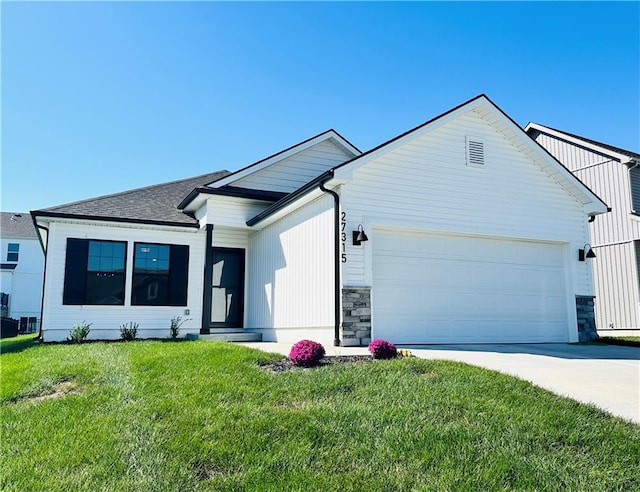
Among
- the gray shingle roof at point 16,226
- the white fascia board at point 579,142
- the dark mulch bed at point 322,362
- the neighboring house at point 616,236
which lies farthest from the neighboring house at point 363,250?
the gray shingle roof at point 16,226

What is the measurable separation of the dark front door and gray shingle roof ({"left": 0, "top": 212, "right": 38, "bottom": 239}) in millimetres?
23883

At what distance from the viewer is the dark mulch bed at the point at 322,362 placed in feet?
21.3

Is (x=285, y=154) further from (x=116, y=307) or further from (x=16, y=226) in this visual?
(x=16, y=226)

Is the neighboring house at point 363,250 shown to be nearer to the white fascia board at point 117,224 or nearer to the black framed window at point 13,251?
the white fascia board at point 117,224

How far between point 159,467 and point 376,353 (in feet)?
12.6

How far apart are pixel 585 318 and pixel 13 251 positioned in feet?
109

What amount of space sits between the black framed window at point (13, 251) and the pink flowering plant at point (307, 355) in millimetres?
31695

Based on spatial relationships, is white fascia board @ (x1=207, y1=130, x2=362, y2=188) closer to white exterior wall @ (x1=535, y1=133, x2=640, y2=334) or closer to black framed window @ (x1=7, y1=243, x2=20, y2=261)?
white exterior wall @ (x1=535, y1=133, x2=640, y2=334)

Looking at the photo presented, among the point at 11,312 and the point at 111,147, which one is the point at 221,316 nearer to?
the point at 111,147

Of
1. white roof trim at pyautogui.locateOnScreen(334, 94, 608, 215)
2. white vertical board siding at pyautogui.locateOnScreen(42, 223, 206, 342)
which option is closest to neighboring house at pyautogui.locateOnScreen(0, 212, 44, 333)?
white vertical board siding at pyautogui.locateOnScreen(42, 223, 206, 342)

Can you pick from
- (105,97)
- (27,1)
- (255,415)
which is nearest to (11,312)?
(105,97)

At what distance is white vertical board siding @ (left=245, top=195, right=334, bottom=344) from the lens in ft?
32.4

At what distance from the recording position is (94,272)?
41.0ft

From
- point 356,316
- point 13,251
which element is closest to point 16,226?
point 13,251
